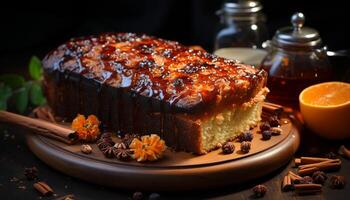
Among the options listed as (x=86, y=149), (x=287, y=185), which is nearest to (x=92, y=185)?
(x=86, y=149)

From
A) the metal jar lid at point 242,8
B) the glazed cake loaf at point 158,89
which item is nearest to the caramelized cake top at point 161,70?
the glazed cake loaf at point 158,89

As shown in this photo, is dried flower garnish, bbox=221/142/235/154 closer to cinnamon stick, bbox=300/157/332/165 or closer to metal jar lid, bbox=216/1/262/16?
cinnamon stick, bbox=300/157/332/165

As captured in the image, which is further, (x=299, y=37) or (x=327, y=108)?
(x=299, y=37)

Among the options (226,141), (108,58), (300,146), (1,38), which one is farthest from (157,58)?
(1,38)

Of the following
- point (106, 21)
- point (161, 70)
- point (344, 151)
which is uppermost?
point (161, 70)

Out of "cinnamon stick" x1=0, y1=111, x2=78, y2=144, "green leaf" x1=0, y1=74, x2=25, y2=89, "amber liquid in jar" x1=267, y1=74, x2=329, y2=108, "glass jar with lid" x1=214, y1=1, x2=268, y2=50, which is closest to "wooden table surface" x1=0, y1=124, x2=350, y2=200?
"cinnamon stick" x1=0, y1=111, x2=78, y2=144

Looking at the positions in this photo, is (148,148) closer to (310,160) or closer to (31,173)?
(31,173)

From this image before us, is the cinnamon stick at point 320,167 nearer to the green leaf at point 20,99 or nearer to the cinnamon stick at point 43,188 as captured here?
the cinnamon stick at point 43,188
